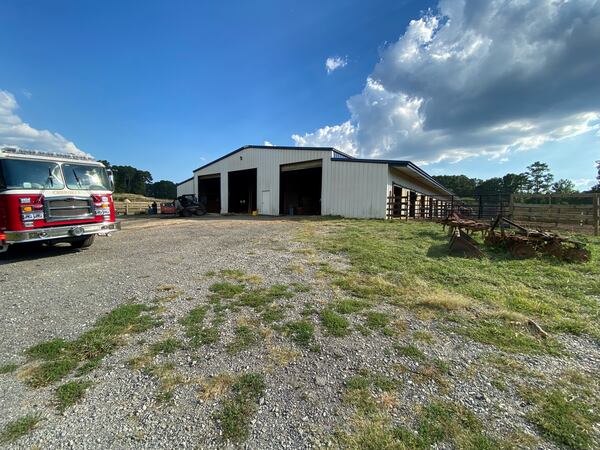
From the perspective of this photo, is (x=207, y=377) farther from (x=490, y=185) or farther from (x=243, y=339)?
(x=490, y=185)

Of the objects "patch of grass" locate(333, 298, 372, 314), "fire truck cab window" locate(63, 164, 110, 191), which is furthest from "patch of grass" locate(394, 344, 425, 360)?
"fire truck cab window" locate(63, 164, 110, 191)

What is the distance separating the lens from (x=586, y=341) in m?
3.18

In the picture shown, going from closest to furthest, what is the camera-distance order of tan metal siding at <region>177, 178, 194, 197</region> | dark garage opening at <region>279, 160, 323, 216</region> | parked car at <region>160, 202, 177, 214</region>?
dark garage opening at <region>279, 160, 323, 216</region> < parked car at <region>160, 202, 177, 214</region> < tan metal siding at <region>177, 178, 194, 197</region>

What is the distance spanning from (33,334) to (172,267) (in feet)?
9.82

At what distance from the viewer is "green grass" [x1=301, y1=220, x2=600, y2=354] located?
11.4ft

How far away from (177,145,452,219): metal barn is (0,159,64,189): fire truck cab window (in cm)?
1467

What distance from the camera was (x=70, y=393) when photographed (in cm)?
240

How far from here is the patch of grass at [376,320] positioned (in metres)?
3.50

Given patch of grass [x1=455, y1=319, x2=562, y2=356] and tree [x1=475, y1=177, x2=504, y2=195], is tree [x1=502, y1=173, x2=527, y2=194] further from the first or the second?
patch of grass [x1=455, y1=319, x2=562, y2=356]

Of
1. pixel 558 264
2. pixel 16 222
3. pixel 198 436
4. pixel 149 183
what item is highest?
pixel 149 183

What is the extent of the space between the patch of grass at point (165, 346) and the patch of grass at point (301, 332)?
1.32 metres

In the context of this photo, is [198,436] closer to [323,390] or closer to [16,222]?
[323,390]

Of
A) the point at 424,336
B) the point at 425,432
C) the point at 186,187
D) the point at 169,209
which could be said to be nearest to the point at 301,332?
the point at 424,336

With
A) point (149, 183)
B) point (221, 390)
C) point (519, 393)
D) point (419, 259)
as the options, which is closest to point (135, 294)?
point (221, 390)
